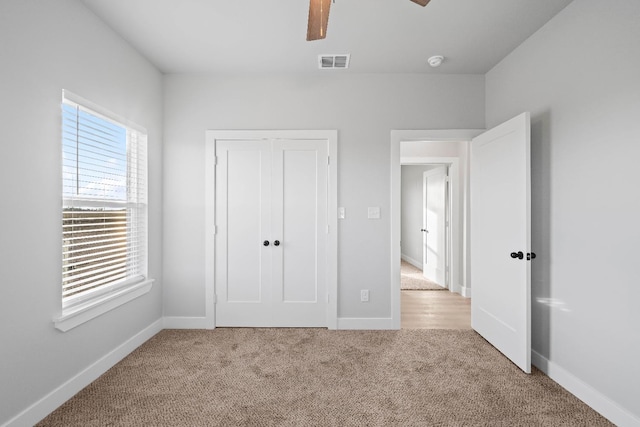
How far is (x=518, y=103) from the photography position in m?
2.71

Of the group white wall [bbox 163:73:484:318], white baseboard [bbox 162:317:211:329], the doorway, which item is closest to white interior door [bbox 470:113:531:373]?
white wall [bbox 163:73:484:318]

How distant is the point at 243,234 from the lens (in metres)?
3.25

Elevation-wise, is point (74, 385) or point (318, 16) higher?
point (318, 16)

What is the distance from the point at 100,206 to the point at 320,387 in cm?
209

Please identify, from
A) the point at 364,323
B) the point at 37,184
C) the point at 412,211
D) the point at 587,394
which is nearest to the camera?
the point at 37,184

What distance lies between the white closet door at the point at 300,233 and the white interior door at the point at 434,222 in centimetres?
265

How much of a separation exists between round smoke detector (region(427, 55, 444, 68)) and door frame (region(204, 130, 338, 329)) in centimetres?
108

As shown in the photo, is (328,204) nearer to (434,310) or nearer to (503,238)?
(503,238)

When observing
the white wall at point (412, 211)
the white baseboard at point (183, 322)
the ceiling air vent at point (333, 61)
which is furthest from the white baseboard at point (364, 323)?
the white wall at point (412, 211)

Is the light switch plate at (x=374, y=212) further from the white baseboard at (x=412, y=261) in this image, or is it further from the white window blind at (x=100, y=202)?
the white baseboard at (x=412, y=261)

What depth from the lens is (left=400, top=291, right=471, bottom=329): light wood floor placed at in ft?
11.1

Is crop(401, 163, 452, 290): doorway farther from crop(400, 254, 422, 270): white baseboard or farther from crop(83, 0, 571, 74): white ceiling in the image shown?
crop(83, 0, 571, 74): white ceiling

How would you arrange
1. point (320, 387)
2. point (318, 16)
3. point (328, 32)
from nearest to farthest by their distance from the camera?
1. point (318, 16)
2. point (320, 387)
3. point (328, 32)

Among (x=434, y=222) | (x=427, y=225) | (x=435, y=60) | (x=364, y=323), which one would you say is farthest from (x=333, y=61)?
(x=427, y=225)
